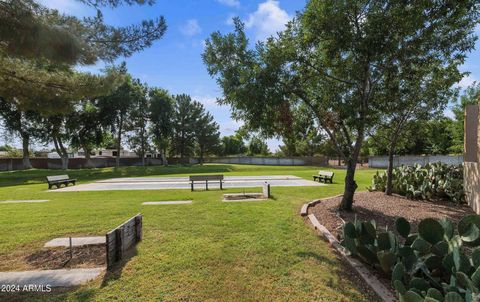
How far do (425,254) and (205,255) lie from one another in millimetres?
2898

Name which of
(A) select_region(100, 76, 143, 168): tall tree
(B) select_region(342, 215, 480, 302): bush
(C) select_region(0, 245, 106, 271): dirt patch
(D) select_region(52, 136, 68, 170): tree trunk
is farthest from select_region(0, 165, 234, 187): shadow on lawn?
(B) select_region(342, 215, 480, 302): bush

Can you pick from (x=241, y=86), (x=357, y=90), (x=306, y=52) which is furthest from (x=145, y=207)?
(x=357, y=90)

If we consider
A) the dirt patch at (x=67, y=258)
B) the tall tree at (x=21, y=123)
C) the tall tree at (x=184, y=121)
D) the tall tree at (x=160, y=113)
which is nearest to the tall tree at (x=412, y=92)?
the dirt patch at (x=67, y=258)

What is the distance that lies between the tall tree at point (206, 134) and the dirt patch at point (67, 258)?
148 ft

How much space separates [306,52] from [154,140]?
128 feet

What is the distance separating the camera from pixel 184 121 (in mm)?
48562

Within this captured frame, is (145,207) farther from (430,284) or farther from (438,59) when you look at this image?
(438,59)

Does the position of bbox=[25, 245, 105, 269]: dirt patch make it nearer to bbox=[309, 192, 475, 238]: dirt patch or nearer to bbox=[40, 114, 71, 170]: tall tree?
bbox=[309, 192, 475, 238]: dirt patch

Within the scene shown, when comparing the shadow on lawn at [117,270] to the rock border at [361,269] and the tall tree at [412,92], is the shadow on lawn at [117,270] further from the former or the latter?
the tall tree at [412,92]

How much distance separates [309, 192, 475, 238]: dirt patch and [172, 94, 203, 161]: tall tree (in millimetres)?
40910

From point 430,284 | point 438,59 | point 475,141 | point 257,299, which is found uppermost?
point 438,59

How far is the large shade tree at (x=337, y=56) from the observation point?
221 inches

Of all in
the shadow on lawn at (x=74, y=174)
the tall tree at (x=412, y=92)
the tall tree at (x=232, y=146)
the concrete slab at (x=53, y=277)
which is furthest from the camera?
the tall tree at (x=232, y=146)

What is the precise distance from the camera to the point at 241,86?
247 inches
